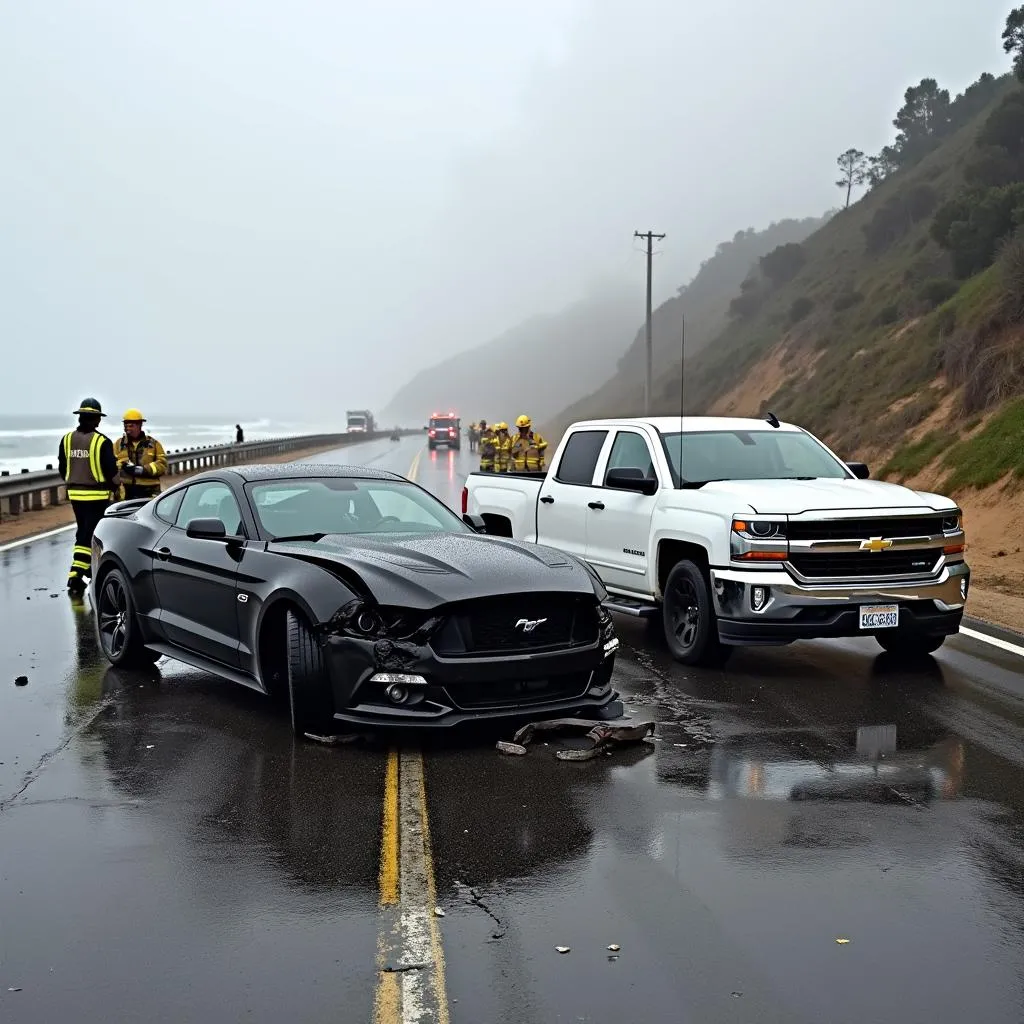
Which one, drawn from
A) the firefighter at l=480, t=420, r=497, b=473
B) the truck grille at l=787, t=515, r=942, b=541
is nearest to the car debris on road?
the truck grille at l=787, t=515, r=942, b=541

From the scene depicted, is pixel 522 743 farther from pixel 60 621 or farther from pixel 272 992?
pixel 60 621

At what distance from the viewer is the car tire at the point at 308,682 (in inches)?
278

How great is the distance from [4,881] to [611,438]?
703cm

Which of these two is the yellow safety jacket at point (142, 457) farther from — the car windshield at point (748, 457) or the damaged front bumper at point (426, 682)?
the damaged front bumper at point (426, 682)

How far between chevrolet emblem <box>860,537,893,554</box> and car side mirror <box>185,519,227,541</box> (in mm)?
4200

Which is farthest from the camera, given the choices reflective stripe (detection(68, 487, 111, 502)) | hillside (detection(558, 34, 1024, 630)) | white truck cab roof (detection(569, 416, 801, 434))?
hillside (detection(558, 34, 1024, 630))

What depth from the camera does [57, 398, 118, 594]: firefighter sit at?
13.4m

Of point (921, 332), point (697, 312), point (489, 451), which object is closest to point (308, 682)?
point (489, 451)

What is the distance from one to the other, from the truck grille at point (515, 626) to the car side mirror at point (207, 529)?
72.5 inches

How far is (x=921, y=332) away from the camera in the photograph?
38875mm

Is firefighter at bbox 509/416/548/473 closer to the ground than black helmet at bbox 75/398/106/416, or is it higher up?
closer to the ground

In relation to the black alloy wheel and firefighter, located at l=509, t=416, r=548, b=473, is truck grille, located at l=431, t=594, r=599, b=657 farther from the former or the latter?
firefighter, located at l=509, t=416, r=548, b=473

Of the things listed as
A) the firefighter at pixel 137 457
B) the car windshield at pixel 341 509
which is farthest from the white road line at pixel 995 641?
the firefighter at pixel 137 457

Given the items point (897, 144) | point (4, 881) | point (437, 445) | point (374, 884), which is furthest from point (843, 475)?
point (897, 144)
